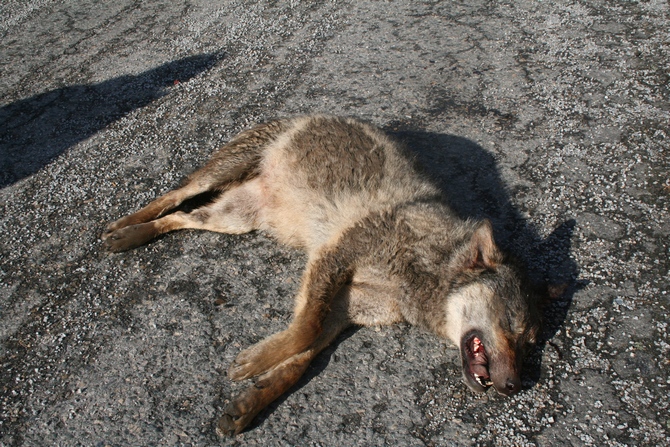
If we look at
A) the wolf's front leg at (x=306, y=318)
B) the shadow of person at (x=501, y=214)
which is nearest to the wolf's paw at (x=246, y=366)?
the wolf's front leg at (x=306, y=318)

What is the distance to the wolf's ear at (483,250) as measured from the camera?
3.28 m

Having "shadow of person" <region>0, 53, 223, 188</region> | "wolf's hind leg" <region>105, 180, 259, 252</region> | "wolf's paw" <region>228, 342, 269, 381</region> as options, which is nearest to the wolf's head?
"wolf's paw" <region>228, 342, 269, 381</region>

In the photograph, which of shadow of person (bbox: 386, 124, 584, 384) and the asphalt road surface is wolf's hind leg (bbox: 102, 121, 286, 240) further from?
shadow of person (bbox: 386, 124, 584, 384)

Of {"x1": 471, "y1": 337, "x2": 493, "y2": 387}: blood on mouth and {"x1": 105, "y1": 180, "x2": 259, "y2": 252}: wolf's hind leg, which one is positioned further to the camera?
{"x1": 105, "y1": 180, "x2": 259, "y2": 252}: wolf's hind leg

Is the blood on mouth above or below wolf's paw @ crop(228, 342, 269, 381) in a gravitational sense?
below

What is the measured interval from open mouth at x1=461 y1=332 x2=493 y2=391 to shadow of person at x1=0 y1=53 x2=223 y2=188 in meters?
3.66

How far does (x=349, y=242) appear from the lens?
11.4ft

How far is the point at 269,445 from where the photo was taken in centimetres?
270

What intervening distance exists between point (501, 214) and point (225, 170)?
2.16 metres

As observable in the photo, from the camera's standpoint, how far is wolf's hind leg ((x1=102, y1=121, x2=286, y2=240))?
411 centimetres

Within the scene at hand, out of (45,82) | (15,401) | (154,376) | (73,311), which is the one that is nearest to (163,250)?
(73,311)

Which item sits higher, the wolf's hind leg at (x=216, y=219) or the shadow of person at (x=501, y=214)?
the wolf's hind leg at (x=216, y=219)

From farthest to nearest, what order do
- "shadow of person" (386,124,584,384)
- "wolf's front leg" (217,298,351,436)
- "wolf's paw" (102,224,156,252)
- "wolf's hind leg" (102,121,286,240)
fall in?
"wolf's hind leg" (102,121,286,240) → "wolf's paw" (102,224,156,252) → "shadow of person" (386,124,584,384) → "wolf's front leg" (217,298,351,436)

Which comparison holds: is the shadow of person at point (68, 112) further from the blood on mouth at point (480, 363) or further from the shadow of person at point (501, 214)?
the blood on mouth at point (480, 363)
